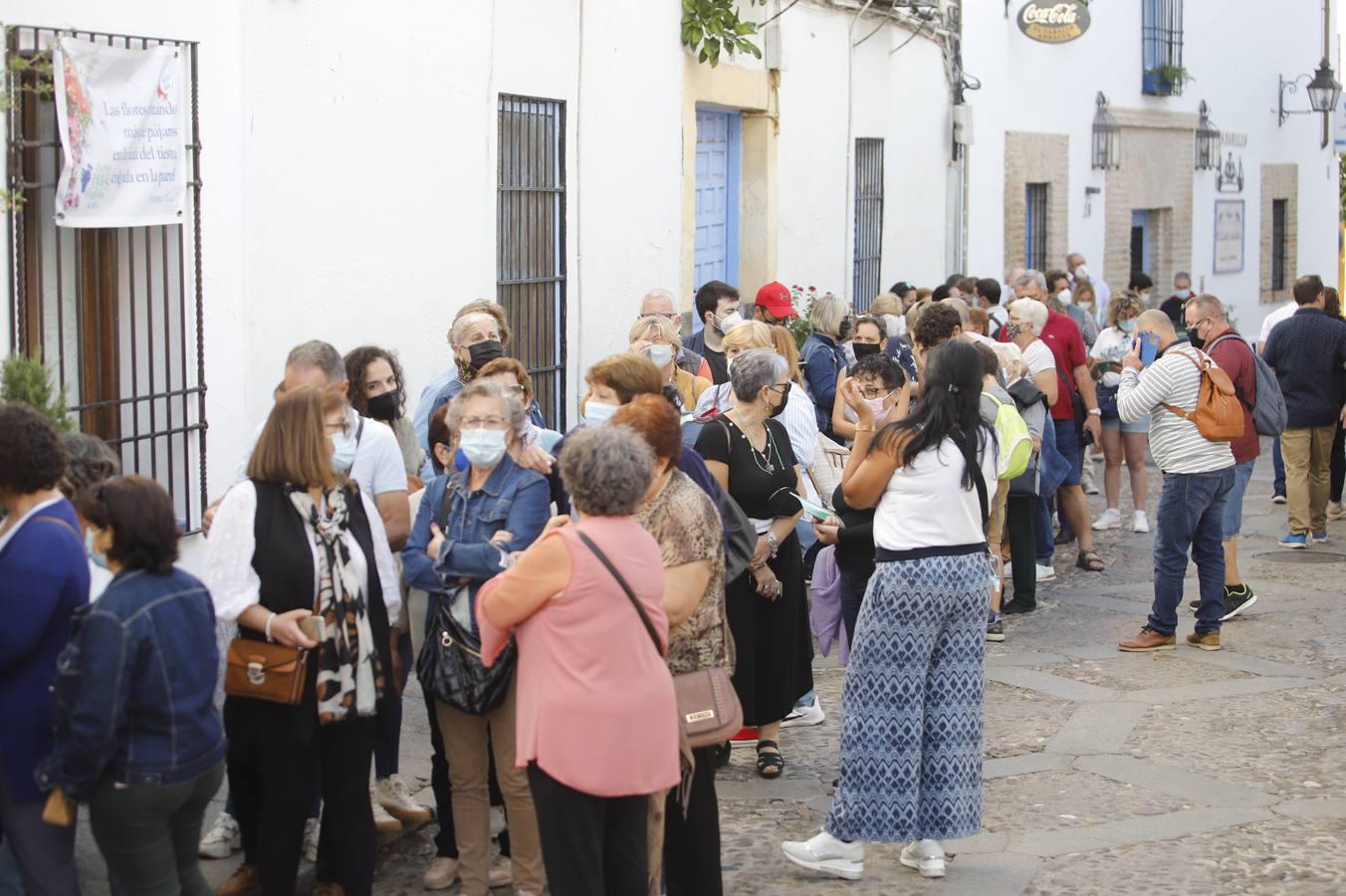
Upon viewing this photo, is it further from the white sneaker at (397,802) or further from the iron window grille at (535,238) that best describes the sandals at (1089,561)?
the white sneaker at (397,802)

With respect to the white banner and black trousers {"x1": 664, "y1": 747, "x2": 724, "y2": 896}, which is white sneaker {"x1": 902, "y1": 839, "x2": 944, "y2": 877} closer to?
black trousers {"x1": 664, "y1": 747, "x2": 724, "y2": 896}

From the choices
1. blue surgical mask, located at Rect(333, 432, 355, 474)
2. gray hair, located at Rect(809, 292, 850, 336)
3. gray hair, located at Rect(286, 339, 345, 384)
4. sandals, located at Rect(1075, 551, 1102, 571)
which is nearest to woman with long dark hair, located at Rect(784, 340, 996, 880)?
blue surgical mask, located at Rect(333, 432, 355, 474)

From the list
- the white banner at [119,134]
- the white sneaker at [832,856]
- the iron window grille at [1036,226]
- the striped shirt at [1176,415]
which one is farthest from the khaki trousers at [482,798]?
the iron window grille at [1036,226]

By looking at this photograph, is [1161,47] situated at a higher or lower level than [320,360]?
higher

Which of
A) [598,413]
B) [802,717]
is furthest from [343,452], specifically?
[802,717]

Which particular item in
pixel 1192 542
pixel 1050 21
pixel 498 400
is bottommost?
pixel 1192 542

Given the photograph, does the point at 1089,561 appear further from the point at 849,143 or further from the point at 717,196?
the point at 849,143

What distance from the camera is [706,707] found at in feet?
17.4

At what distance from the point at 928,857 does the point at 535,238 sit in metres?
6.06

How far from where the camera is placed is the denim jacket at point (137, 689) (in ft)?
14.9

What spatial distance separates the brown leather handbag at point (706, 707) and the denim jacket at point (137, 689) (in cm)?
133

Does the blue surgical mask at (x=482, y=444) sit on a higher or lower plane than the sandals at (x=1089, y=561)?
higher

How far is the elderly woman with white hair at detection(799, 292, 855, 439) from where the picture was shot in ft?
34.8

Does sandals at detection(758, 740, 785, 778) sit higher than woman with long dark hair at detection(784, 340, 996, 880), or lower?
lower
